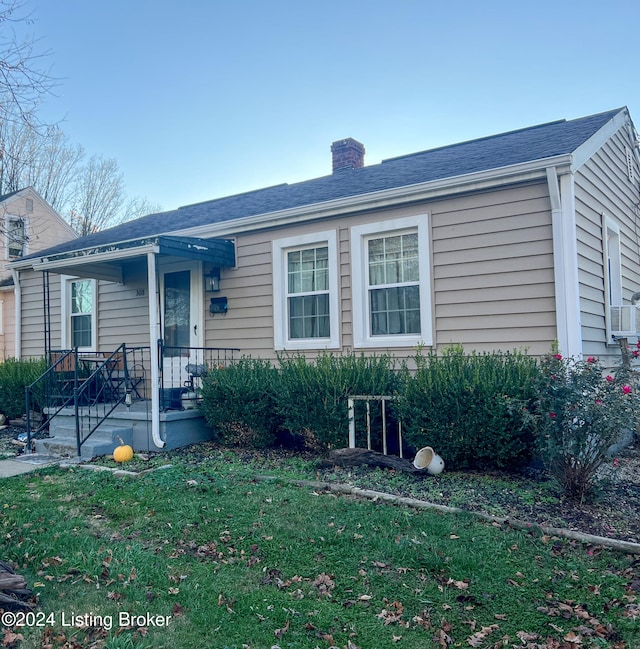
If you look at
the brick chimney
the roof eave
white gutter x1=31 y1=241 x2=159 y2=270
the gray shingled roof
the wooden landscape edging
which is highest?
the brick chimney

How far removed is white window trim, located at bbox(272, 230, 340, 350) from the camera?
23.5ft

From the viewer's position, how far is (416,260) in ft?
21.8

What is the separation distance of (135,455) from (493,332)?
180 inches

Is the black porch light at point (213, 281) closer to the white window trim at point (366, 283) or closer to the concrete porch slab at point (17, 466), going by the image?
the white window trim at point (366, 283)

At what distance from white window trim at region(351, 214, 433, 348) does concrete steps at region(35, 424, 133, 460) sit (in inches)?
132

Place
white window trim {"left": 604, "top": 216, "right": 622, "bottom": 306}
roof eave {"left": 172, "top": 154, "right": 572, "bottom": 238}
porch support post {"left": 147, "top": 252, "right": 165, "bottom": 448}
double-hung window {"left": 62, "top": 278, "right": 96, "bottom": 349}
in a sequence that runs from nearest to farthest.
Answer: roof eave {"left": 172, "top": 154, "right": 572, "bottom": 238} → porch support post {"left": 147, "top": 252, "right": 165, "bottom": 448} → white window trim {"left": 604, "top": 216, "right": 622, "bottom": 306} → double-hung window {"left": 62, "top": 278, "right": 96, "bottom": 349}

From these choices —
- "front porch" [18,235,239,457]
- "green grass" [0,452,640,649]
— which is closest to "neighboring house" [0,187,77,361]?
"front porch" [18,235,239,457]

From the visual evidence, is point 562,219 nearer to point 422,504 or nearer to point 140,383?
point 422,504

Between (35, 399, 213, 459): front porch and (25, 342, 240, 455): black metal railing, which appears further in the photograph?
(25, 342, 240, 455): black metal railing

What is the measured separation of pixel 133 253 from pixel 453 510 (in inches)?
204

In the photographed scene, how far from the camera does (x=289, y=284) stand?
7684 mm

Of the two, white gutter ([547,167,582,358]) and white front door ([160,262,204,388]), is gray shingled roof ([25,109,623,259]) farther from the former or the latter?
white front door ([160,262,204,388])

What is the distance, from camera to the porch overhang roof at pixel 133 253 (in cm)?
696

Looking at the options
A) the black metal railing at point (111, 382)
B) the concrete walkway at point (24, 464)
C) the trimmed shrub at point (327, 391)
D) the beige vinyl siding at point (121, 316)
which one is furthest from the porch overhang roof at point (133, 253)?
the concrete walkway at point (24, 464)
